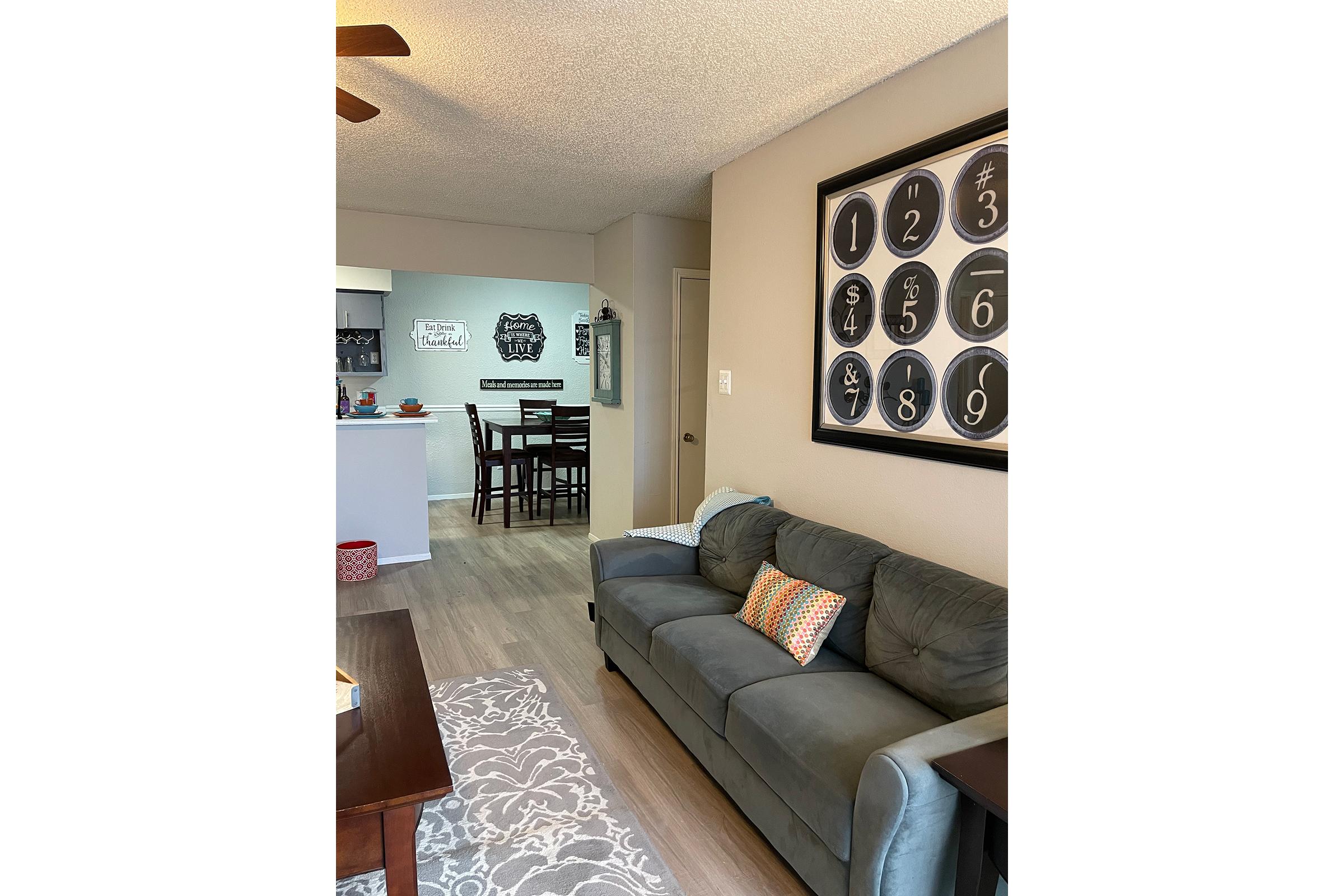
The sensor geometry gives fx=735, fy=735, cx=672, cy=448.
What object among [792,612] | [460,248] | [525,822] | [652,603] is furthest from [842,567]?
[460,248]

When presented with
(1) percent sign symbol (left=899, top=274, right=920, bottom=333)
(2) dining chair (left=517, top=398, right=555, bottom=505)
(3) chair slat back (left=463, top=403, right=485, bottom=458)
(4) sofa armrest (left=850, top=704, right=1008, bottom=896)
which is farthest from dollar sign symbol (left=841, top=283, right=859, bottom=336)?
(3) chair slat back (left=463, top=403, right=485, bottom=458)

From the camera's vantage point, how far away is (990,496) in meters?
2.23

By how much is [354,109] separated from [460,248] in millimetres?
2773

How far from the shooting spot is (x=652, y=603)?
289cm

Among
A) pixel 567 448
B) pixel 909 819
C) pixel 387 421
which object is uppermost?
pixel 387 421

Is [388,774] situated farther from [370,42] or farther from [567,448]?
[567,448]

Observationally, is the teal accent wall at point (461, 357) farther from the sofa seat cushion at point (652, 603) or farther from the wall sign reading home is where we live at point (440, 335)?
the sofa seat cushion at point (652, 603)

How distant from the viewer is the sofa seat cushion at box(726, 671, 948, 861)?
1.67 metres

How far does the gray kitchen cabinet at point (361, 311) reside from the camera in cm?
671

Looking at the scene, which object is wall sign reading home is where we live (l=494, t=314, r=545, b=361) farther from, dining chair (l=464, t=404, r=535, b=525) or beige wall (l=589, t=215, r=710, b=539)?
beige wall (l=589, t=215, r=710, b=539)

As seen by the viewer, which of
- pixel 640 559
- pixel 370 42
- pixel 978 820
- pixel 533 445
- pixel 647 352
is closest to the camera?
pixel 978 820

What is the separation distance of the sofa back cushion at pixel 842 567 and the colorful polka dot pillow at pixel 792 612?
35 mm
